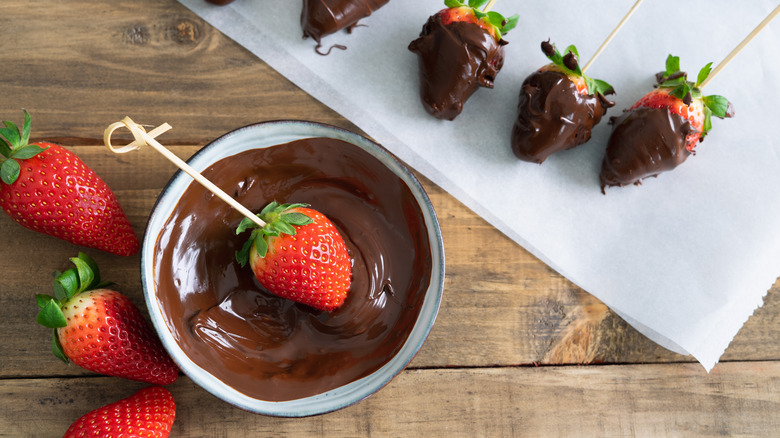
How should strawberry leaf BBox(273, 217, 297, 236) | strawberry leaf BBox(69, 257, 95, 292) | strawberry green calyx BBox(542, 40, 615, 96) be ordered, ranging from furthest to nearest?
1. strawberry green calyx BBox(542, 40, 615, 96)
2. strawberry leaf BBox(69, 257, 95, 292)
3. strawberry leaf BBox(273, 217, 297, 236)

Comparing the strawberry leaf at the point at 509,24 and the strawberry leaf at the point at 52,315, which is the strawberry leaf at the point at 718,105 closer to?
the strawberry leaf at the point at 509,24

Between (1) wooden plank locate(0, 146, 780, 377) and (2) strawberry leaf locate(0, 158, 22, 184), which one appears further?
(1) wooden plank locate(0, 146, 780, 377)

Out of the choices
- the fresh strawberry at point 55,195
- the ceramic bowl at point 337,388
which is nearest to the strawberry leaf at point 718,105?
the ceramic bowl at point 337,388

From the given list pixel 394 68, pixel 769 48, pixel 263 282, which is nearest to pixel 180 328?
pixel 263 282

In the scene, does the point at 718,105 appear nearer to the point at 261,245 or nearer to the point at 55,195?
the point at 261,245

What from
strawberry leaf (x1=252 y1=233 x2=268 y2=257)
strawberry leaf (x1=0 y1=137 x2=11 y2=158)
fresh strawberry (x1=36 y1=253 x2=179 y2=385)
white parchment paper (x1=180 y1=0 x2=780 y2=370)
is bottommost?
fresh strawberry (x1=36 y1=253 x2=179 y2=385)

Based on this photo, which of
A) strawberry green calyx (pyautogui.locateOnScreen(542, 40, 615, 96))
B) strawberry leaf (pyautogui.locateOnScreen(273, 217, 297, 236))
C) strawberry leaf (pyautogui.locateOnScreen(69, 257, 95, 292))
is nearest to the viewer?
strawberry leaf (pyautogui.locateOnScreen(273, 217, 297, 236))

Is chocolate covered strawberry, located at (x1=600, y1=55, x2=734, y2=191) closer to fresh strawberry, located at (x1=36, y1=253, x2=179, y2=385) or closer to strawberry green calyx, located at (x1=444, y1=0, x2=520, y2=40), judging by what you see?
strawberry green calyx, located at (x1=444, y1=0, x2=520, y2=40)

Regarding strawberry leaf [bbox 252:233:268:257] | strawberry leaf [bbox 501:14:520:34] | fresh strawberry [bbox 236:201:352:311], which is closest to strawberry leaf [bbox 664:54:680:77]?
strawberry leaf [bbox 501:14:520:34]

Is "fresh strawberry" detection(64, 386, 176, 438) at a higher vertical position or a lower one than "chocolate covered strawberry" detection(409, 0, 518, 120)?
lower
